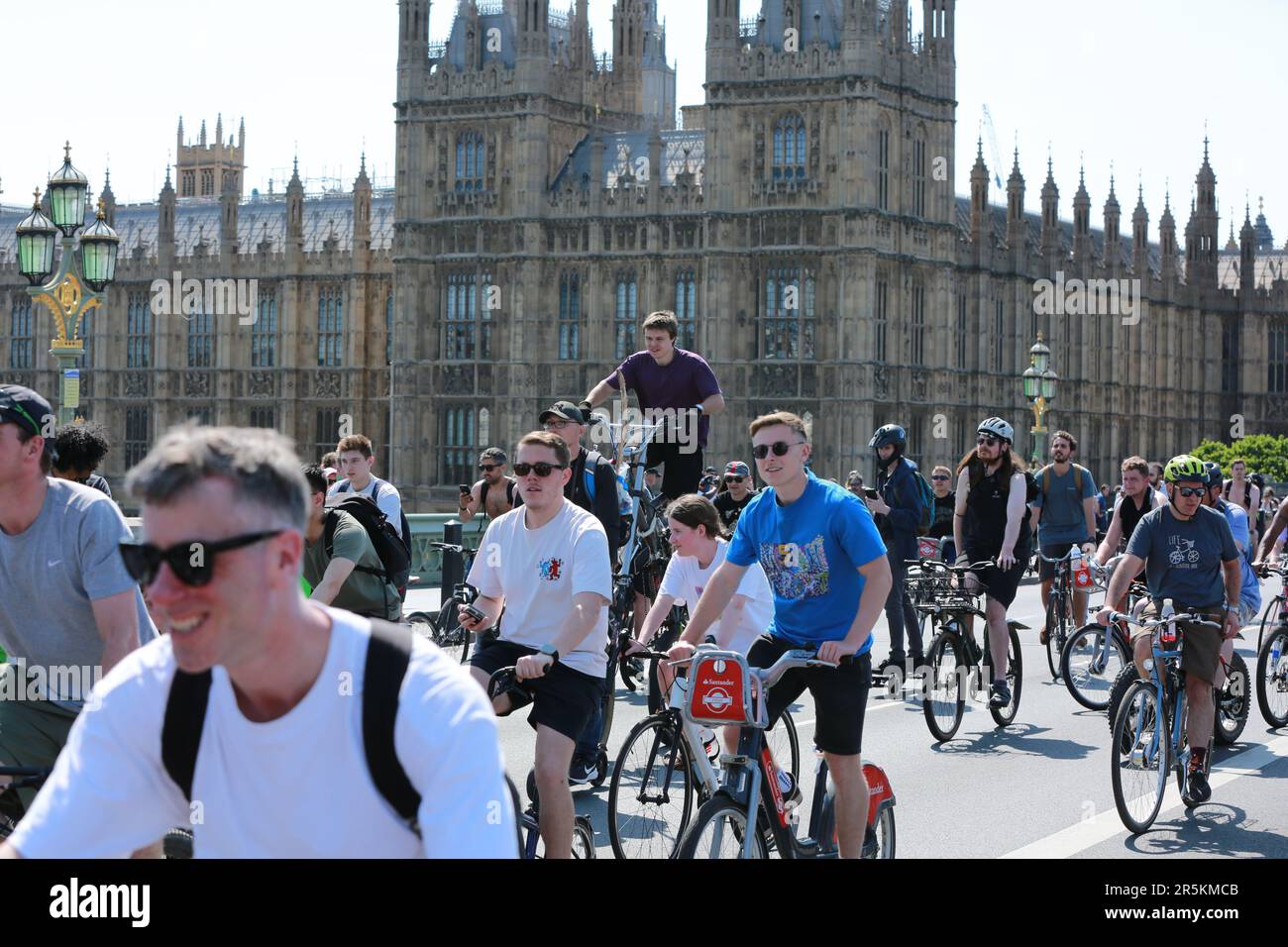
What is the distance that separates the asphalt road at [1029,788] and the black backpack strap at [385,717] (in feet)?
15.9

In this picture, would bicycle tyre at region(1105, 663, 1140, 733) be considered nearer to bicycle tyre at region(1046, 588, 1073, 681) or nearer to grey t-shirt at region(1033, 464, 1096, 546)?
bicycle tyre at region(1046, 588, 1073, 681)

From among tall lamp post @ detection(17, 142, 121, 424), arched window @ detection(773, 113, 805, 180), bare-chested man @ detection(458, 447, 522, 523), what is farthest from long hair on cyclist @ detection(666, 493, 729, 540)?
arched window @ detection(773, 113, 805, 180)

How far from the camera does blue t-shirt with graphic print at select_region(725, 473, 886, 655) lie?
21.8ft

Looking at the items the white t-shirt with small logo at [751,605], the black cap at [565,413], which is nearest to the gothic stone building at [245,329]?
the black cap at [565,413]

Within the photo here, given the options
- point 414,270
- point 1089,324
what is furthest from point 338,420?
point 1089,324

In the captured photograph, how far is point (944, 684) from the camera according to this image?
11547 mm

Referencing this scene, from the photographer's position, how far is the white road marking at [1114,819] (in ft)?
26.9

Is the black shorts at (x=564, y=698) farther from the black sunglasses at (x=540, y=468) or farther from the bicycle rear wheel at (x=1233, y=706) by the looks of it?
the bicycle rear wheel at (x=1233, y=706)

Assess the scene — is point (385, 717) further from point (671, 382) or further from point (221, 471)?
point (671, 382)

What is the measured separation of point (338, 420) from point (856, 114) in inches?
741

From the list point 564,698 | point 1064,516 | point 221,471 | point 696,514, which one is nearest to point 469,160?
point 1064,516

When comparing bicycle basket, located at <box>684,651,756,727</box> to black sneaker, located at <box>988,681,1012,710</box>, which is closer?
bicycle basket, located at <box>684,651,756,727</box>

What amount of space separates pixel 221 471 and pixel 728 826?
11.6 ft

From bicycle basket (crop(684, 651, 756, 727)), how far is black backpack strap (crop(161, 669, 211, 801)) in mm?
3202
